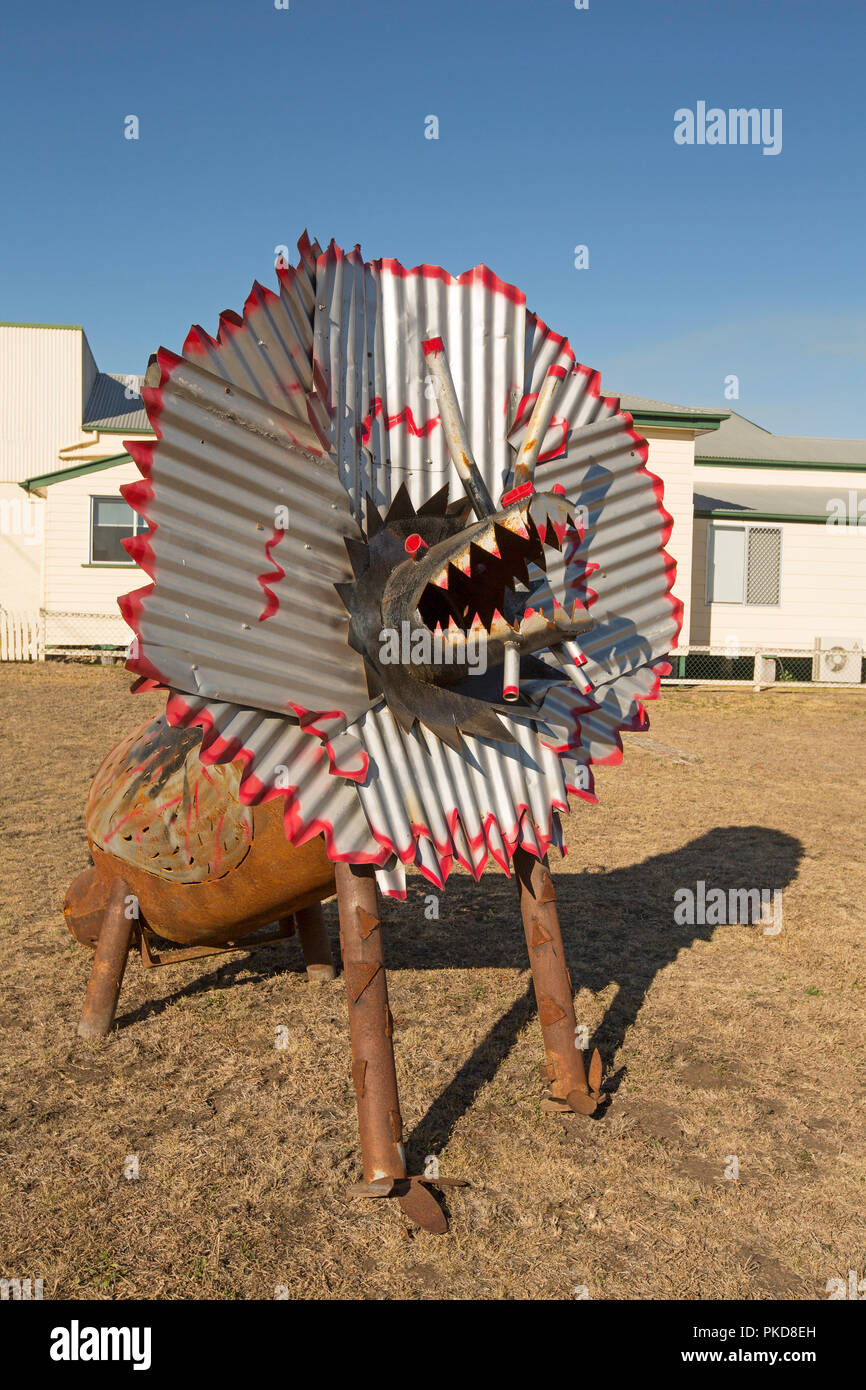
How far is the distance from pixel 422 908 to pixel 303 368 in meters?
5.01

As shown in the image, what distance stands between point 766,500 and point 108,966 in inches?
836

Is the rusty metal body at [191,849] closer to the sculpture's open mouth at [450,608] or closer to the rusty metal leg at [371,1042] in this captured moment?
the rusty metal leg at [371,1042]

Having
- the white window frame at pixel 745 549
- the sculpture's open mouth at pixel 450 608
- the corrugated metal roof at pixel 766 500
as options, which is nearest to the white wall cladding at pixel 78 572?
the white window frame at pixel 745 549

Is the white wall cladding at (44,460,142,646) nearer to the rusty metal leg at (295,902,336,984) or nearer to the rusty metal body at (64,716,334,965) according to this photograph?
the rusty metal leg at (295,902,336,984)

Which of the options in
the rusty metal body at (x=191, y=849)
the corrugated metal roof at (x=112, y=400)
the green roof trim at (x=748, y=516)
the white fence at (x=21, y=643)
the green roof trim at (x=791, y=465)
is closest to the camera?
the rusty metal body at (x=191, y=849)

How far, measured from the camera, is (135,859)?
4.96 meters

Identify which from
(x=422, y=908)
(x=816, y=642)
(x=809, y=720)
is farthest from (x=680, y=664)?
(x=422, y=908)

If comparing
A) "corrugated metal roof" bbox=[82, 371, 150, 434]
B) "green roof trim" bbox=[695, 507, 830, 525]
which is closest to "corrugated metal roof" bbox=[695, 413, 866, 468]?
"green roof trim" bbox=[695, 507, 830, 525]

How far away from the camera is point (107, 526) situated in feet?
70.6

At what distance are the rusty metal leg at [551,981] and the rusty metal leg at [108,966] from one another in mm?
2098

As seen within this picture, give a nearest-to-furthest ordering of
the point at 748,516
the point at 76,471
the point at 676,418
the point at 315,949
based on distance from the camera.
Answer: the point at 315,949 → the point at 676,418 → the point at 76,471 → the point at 748,516

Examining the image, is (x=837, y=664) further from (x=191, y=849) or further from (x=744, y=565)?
(x=191, y=849)

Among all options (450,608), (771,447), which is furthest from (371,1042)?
(771,447)

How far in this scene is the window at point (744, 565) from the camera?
72.2ft
